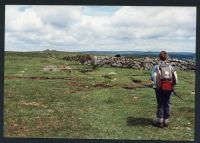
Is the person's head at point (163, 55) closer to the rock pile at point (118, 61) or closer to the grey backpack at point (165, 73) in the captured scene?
the grey backpack at point (165, 73)

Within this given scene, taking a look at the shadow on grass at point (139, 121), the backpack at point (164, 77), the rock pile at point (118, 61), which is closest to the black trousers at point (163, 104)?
the backpack at point (164, 77)

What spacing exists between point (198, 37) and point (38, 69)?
919 cm

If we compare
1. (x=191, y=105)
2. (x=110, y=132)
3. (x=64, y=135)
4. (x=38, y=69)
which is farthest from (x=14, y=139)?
(x=38, y=69)

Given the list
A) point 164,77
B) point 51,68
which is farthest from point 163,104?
point 51,68

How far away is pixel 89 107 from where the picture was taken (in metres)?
13.3

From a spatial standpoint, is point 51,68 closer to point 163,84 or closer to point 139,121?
point 139,121

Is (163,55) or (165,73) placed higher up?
(163,55)

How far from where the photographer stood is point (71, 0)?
9727 millimetres

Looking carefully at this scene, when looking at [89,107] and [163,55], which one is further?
[89,107]

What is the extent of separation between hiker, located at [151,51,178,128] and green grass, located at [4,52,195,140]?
276mm

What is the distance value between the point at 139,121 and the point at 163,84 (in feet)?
4.02

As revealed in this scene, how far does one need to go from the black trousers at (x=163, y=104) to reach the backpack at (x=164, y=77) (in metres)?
0.24

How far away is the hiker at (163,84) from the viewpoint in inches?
432

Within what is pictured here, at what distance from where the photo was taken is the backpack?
1095 cm
